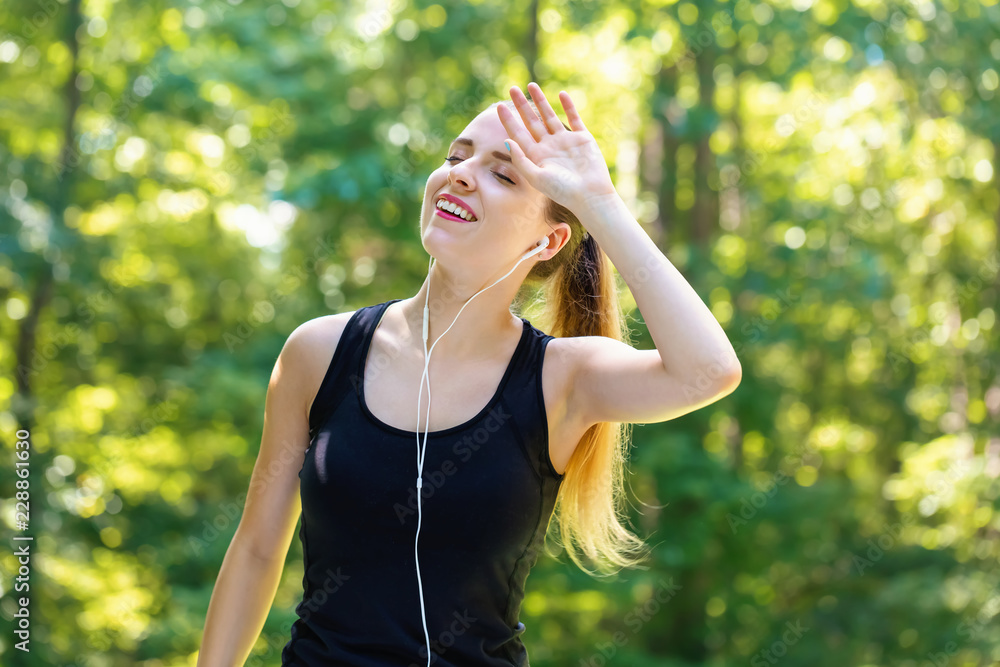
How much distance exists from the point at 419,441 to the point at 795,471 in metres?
7.57

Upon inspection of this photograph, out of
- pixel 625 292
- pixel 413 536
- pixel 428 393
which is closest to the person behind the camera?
pixel 413 536

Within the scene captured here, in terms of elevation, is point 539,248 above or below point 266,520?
above

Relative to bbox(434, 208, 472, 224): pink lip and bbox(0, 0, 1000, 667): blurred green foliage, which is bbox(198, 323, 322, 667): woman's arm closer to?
bbox(434, 208, 472, 224): pink lip

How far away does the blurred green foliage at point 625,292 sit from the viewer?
6.02m

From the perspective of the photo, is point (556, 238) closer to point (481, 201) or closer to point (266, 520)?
point (481, 201)

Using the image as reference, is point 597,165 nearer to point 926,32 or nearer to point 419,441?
point 419,441

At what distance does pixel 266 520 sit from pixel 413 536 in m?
0.32

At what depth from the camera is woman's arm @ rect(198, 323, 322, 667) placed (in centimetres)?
152

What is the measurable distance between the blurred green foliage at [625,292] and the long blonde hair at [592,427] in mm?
3518

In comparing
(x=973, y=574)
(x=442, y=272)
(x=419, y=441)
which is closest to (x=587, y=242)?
(x=442, y=272)

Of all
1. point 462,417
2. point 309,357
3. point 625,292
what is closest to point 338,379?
point 309,357

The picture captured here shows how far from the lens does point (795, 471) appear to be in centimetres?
832

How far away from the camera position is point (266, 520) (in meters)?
1.55

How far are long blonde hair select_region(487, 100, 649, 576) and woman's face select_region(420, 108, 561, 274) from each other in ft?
0.30
